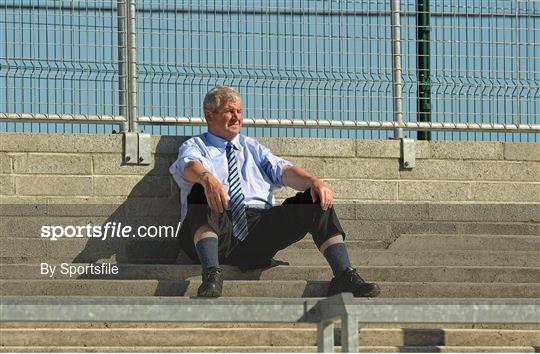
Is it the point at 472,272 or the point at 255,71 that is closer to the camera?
the point at 472,272

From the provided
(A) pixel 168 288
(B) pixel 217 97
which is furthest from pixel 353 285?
(B) pixel 217 97

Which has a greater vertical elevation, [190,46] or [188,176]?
[190,46]

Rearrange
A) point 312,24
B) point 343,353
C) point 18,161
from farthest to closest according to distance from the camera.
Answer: point 312,24 → point 18,161 → point 343,353

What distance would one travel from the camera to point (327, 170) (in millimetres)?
11648

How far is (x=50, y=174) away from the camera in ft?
36.4

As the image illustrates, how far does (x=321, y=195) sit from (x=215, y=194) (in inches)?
23.6

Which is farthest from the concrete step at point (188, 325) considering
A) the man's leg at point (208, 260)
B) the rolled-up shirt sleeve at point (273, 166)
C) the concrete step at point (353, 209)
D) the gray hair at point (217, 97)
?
the concrete step at point (353, 209)

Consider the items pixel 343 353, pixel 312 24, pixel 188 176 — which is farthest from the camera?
pixel 312 24

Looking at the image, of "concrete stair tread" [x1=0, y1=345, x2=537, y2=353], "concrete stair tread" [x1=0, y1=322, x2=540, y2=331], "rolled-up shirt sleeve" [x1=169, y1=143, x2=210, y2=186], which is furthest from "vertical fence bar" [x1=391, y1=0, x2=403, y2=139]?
"concrete stair tread" [x1=0, y1=345, x2=537, y2=353]

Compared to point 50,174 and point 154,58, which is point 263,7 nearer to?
point 154,58

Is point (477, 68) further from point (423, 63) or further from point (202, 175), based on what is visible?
point (202, 175)

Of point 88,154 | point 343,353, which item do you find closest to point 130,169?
point 88,154

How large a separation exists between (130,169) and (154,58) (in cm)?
83

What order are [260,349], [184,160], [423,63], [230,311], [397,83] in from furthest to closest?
[423,63]
[397,83]
[184,160]
[260,349]
[230,311]
